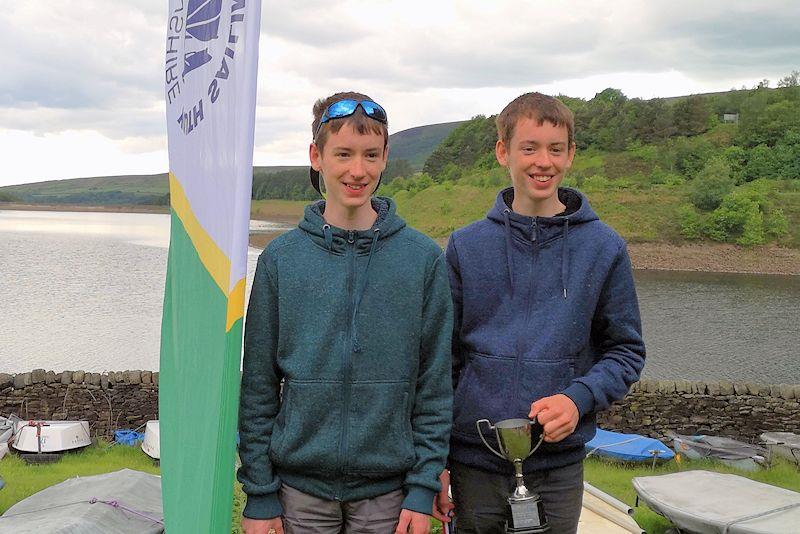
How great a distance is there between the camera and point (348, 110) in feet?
7.14

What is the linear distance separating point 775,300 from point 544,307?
165 feet

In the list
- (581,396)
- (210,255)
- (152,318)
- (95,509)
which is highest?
(210,255)


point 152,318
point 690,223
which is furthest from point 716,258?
point 152,318

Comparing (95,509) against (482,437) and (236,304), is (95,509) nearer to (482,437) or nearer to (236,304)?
(482,437)

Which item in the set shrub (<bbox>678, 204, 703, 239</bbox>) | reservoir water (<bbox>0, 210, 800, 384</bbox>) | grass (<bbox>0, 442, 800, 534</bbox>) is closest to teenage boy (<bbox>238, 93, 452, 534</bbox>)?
grass (<bbox>0, 442, 800, 534</bbox>)

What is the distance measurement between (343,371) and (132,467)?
497 inches

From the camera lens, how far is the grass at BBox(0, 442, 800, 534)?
998cm

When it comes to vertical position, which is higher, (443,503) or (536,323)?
(536,323)

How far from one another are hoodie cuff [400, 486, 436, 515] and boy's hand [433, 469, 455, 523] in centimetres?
13

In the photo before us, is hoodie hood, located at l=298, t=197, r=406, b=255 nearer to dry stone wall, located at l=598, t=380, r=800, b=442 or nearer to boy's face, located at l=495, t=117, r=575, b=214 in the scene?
boy's face, located at l=495, t=117, r=575, b=214

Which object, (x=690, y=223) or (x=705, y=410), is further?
(x=690, y=223)

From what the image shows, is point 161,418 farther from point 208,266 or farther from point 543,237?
point 543,237

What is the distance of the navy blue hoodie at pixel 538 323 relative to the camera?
2.27 metres

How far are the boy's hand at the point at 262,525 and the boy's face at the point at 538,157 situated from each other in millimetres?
1150
